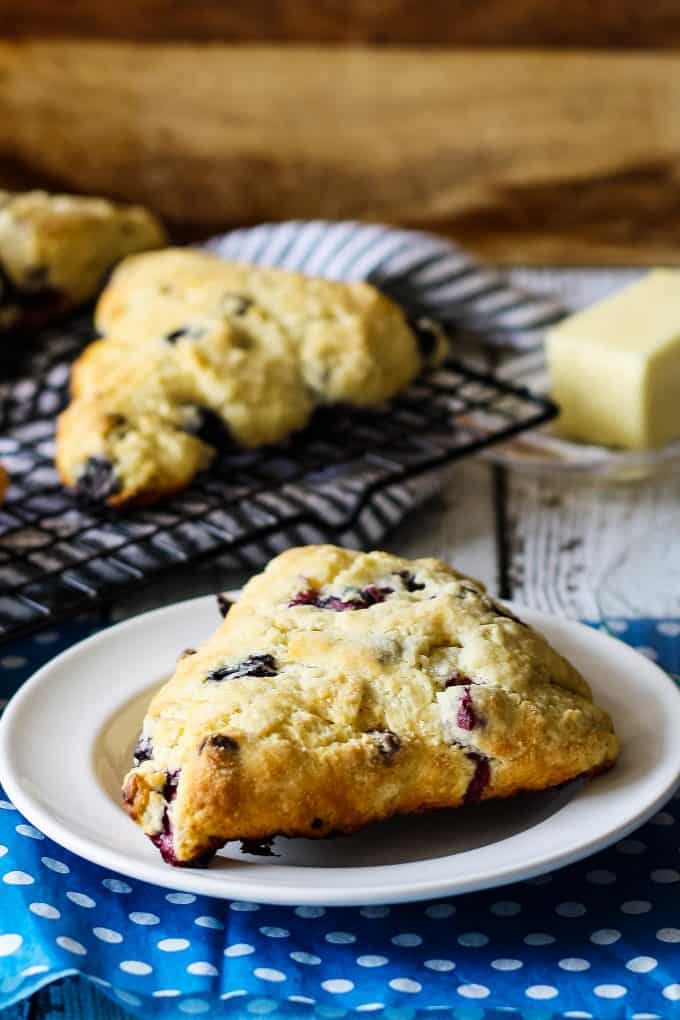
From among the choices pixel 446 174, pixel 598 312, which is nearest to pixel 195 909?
pixel 598 312

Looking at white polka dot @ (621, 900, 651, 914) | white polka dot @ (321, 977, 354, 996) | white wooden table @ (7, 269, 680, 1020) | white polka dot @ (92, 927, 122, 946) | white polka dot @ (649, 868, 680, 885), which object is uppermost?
white polka dot @ (621, 900, 651, 914)

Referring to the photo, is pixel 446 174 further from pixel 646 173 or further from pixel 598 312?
pixel 598 312

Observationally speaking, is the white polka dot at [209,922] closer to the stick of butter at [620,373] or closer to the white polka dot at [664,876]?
the white polka dot at [664,876]

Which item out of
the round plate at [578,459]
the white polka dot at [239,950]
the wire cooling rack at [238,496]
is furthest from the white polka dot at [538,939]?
Answer: the round plate at [578,459]

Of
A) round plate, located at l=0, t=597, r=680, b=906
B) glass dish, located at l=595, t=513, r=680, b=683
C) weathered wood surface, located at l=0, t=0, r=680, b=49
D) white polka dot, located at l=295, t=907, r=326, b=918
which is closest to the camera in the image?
round plate, located at l=0, t=597, r=680, b=906

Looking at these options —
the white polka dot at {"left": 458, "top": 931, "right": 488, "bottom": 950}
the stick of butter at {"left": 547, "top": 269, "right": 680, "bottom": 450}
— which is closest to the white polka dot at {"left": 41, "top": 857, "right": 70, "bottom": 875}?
the white polka dot at {"left": 458, "top": 931, "right": 488, "bottom": 950}

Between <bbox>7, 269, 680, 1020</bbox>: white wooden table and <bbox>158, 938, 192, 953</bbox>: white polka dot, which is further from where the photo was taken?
<bbox>7, 269, 680, 1020</bbox>: white wooden table

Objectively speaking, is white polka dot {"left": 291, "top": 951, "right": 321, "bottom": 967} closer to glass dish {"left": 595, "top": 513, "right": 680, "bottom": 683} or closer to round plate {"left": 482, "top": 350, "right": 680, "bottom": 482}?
glass dish {"left": 595, "top": 513, "right": 680, "bottom": 683}
